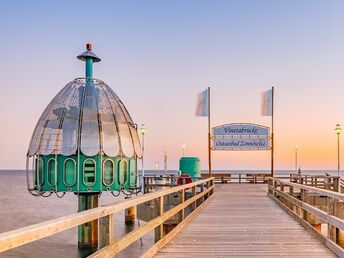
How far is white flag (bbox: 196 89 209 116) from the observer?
1155 inches

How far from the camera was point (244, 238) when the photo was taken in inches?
394

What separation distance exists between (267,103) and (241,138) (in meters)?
2.90

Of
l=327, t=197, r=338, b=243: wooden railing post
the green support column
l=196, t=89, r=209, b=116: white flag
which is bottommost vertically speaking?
the green support column

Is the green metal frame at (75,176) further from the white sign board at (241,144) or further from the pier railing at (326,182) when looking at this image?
the white sign board at (241,144)

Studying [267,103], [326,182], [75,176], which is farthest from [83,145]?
[326,182]

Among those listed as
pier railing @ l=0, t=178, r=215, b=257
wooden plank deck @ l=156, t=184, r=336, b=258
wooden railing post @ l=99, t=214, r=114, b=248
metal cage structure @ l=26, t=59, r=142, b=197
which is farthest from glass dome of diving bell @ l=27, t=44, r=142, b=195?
wooden railing post @ l=99, t=214, r=114, b=248

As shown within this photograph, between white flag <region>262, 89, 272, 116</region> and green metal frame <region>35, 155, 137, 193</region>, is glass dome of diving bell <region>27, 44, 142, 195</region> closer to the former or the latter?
green metal frame <region>35, 155, 137, 193</region>

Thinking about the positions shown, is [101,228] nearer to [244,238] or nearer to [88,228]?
[244,238]

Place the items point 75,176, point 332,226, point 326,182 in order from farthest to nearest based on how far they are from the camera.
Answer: point 326,182, point 75,176, point 332,226

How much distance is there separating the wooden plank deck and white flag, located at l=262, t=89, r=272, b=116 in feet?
52.2

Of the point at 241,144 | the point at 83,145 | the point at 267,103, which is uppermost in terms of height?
the point at 267,103

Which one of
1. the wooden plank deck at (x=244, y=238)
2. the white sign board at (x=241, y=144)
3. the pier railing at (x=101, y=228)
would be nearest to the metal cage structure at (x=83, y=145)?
the white sign board at (x=241, y=144)

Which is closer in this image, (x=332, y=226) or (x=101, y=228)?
(x=101, y=228)

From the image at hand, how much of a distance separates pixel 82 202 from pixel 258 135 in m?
13.6
